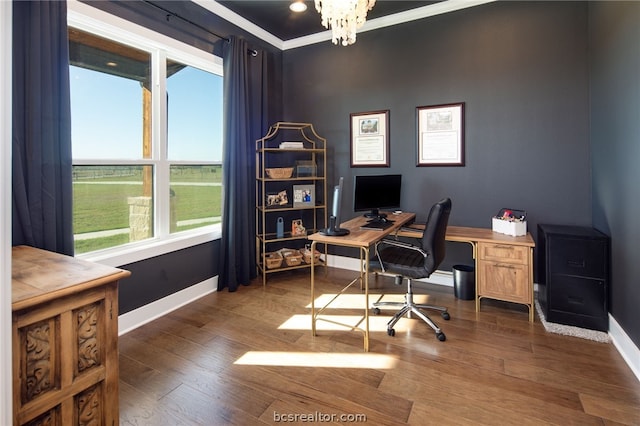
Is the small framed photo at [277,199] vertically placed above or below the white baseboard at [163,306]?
above

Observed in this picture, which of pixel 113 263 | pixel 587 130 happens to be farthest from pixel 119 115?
pixel 587 130

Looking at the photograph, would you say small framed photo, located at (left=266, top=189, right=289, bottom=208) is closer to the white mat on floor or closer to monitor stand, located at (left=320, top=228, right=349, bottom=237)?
monitor stand, located at (left=320, top=228, right=349, bottom=237)

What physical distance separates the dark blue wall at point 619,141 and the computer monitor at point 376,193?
1.64 metres

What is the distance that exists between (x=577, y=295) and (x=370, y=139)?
2.45 meters

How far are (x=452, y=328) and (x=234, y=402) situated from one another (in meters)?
1.72

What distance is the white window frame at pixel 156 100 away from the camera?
238 centimetres

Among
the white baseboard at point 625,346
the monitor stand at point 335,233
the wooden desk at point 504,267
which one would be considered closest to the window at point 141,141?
the monitor stand at point 335,233

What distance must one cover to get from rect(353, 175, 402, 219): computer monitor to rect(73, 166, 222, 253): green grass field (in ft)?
5.20

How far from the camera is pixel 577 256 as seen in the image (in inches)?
100

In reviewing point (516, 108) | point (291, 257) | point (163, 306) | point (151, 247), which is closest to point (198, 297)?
point (163, 306)

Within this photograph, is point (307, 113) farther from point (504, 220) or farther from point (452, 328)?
point (452, 328)

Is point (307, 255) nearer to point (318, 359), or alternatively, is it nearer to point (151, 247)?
point (151, 247)

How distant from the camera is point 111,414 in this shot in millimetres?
1347

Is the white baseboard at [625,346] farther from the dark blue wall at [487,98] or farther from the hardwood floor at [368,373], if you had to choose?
the dark blue wall at [487,98]
